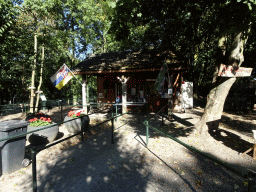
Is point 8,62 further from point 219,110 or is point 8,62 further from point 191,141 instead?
point 219,110

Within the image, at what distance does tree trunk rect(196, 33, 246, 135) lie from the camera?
194 inches

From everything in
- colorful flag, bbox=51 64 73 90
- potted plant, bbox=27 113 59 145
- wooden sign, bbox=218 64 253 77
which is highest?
colorful flag, bbox=51 64 73 90

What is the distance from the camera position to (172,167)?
363 cm

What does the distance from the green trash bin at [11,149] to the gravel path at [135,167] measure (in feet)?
0.60

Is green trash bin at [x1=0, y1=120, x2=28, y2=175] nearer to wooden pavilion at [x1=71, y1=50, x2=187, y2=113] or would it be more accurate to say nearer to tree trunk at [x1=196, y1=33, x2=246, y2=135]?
tree trunk at [x1=196, y1=33, x2=246, y2=135]

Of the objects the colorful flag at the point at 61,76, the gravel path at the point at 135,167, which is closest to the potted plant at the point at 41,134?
the gravel path at the point at 135,167

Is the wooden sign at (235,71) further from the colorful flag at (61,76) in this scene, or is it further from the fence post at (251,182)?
the colorful flag at (61,76)

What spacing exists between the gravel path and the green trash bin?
0.60ft

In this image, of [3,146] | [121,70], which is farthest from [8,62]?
[3,146]

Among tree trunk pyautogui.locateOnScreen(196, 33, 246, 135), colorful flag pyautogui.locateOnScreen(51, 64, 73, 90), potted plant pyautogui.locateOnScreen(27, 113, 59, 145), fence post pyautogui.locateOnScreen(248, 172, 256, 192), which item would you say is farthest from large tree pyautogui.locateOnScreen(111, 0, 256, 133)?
potted plant pyautogui.locateOnScreen(27, 113, 59, 145)

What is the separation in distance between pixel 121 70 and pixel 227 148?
701cm

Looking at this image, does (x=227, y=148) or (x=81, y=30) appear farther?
(x=81, y=30)

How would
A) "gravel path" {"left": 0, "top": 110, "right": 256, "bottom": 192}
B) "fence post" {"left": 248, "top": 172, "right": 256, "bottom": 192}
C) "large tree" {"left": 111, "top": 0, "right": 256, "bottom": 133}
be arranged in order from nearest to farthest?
"fence post" {"left": 248, "top": 172, "right": 256, "bottom": 192} → "gravel path" {"left": 0, "top": 110, "right": 256, "bottom": 192} → "large tree" {"left": 111, "top": 0, "right": 256, "bottom": 133}

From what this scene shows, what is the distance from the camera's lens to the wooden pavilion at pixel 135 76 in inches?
375
